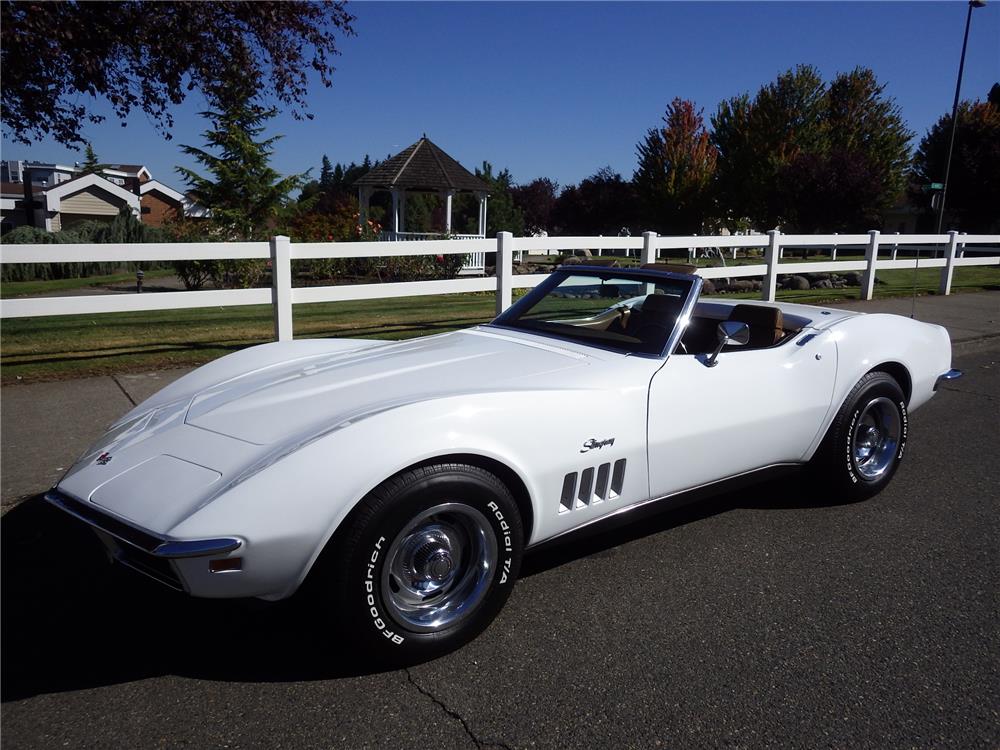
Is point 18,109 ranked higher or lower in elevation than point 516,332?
higher

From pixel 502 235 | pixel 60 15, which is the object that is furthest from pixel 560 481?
pixel 60 15

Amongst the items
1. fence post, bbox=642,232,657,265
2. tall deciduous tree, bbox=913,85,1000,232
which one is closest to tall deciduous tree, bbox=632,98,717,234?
tall deciduous tree, bbox=913,85,1000,232

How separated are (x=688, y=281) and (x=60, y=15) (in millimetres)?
8525

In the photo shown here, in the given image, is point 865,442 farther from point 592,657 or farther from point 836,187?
point 836,187

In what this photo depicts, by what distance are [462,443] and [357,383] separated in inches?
28.2

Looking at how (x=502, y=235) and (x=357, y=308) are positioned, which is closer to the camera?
(x=502, y=235)

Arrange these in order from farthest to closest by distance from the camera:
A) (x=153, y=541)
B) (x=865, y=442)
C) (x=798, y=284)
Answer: (x=798, y=284), (x=865, y=442), (x=153, y=541)

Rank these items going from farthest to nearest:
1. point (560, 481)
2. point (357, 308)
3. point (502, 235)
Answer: point (357, 308) < point (502, 235) < point (560, 481)

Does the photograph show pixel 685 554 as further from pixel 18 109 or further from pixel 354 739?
pixel 18 109

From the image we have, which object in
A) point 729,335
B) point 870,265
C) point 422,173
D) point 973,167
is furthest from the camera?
point 973,167

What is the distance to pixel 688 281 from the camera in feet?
13.0

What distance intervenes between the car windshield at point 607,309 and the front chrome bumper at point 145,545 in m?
2.07

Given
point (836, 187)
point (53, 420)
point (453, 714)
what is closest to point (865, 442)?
point (453, 714)

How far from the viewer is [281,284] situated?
7.74 metres
